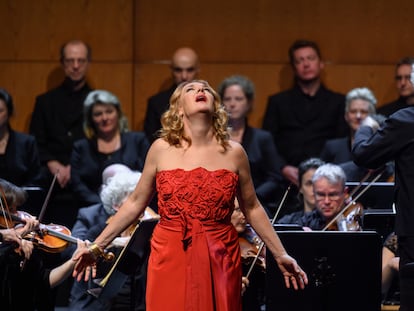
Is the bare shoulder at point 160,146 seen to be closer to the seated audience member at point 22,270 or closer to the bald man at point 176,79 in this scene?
the seated audience member at point 22,270

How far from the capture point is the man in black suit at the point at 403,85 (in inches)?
216

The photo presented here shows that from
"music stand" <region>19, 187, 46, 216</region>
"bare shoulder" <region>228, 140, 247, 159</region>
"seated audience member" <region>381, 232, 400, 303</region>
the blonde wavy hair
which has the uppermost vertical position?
the blonde wavy hair

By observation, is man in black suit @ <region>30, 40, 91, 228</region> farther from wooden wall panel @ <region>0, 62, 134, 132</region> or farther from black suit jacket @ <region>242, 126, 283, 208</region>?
black suit jacket @ <region>242, 126, 283, 208</region>

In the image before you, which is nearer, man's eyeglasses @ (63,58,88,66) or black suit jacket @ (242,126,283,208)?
black suit jacket @ (242,126,283,208)

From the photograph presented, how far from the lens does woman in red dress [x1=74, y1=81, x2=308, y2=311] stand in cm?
325

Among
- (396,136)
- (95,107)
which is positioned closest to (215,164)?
(396,136)

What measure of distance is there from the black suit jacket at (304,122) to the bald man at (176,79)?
→ 0.56 m

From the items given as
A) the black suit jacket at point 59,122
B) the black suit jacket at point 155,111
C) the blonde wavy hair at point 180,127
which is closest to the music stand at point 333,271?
the blonde wavy hair at point 180,127

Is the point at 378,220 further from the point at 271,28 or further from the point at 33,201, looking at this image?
the point at 271,28

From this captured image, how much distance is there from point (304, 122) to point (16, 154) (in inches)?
68.7

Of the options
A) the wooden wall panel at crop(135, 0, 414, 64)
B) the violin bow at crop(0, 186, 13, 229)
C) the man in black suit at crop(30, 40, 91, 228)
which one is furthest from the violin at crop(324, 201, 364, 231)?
the wooden wall panel at crop(135, 0, 414, 64)

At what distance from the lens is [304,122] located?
575 cm

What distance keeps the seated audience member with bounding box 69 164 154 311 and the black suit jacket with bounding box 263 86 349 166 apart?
1.44 meters

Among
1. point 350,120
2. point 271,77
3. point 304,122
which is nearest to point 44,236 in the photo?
point 350,120
